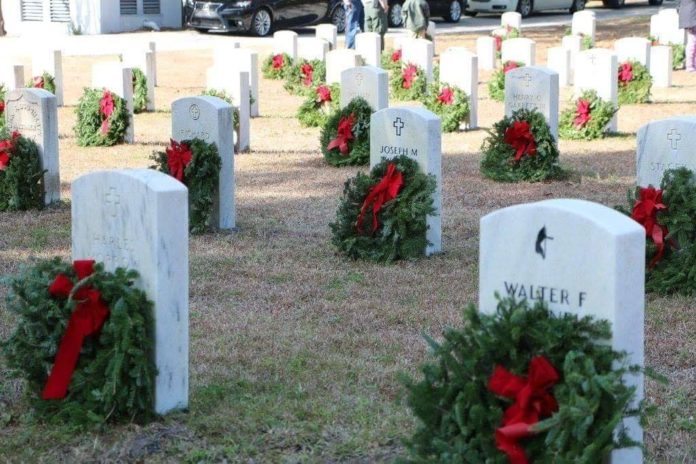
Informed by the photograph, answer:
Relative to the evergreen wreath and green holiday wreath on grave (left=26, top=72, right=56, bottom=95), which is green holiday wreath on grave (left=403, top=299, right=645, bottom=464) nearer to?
the evergreen wreath

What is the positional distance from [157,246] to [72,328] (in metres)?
0.49

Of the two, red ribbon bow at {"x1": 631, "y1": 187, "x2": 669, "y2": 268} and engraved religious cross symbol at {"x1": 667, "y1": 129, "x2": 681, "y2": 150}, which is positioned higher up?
engraved religious cross symbol at {"x1": 667, "y1": 129, "x2": 681, "y2": 150}

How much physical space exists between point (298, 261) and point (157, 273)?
3.59 m

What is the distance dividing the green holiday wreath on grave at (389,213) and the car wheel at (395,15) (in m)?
23.1

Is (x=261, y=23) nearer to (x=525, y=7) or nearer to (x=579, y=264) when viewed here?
(x=525, y=7)

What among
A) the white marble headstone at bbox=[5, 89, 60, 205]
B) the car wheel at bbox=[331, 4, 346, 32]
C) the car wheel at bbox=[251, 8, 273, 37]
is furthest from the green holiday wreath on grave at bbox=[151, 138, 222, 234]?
the car wheel at bbox=[331, 4, 346, 32]

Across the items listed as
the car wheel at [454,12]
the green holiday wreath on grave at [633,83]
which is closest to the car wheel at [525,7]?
the car wheel at [454,12]

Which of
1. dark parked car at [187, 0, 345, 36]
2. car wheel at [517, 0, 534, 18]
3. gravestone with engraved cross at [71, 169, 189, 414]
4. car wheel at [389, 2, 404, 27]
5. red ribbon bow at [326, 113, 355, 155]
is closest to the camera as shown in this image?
gravestone with engraved cross at [71, 169, 189, 414]

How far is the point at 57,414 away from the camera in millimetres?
5293

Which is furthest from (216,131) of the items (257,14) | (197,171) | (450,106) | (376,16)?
(257,14)

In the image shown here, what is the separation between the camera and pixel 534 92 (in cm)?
1188

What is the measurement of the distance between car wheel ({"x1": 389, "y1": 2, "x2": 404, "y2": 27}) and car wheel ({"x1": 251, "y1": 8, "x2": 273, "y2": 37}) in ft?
12.6

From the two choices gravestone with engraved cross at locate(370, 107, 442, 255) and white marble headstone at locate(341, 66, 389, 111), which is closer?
gravestone with engraved cross at locate(370, 107, 442, 255)

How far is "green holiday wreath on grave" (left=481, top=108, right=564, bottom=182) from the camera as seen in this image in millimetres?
11828
